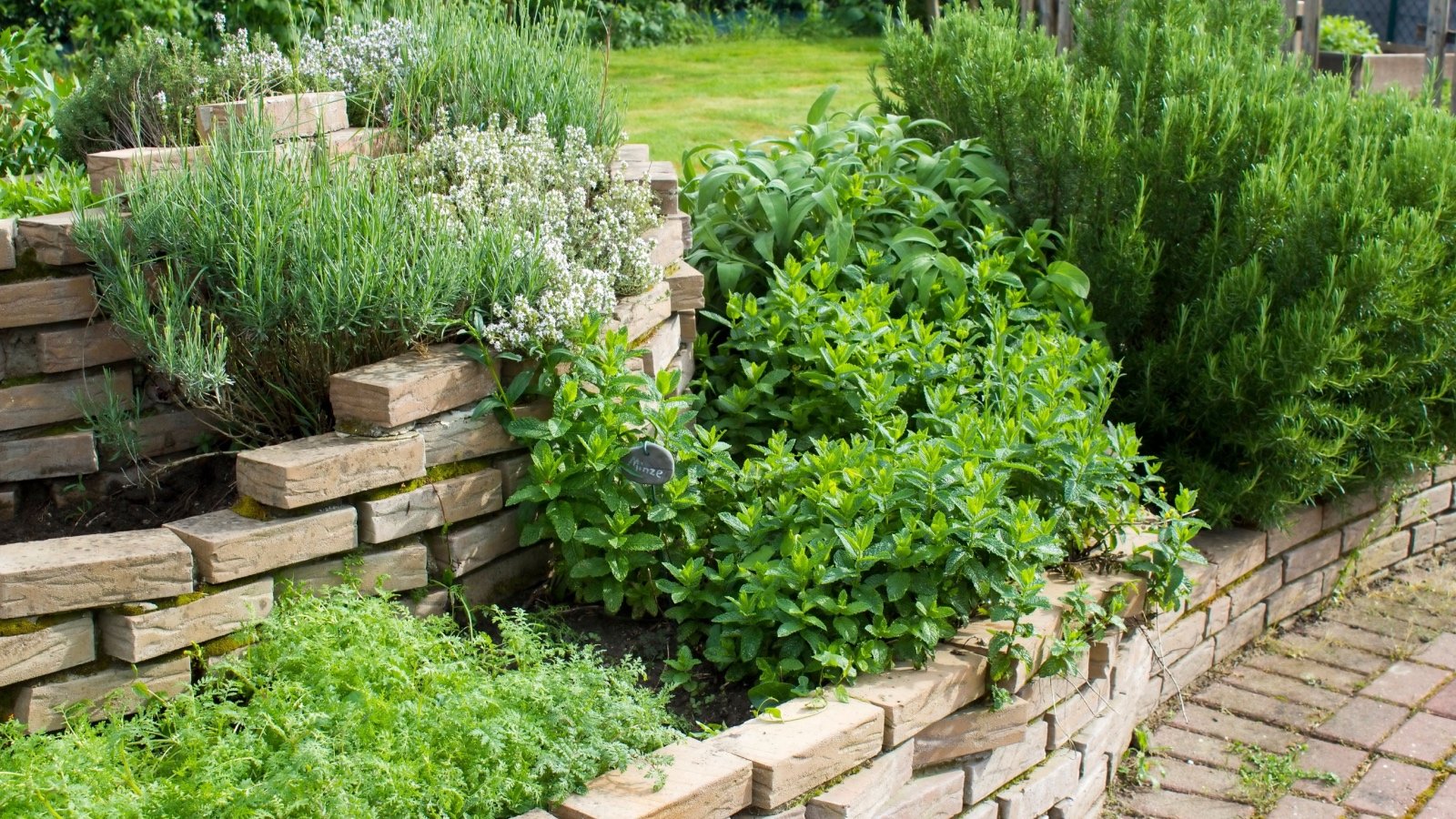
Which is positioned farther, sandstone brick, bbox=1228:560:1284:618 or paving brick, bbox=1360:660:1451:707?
sandstone brick, bbox=1228:560:1284:618

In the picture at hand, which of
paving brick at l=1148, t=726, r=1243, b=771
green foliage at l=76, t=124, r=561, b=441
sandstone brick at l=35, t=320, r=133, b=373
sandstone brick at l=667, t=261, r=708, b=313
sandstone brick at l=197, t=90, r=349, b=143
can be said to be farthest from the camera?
sandstone brick at l=667, t=261, r=708, b=313

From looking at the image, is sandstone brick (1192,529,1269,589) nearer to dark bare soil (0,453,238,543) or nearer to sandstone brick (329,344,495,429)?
sandstone brick (329,344,495,429)

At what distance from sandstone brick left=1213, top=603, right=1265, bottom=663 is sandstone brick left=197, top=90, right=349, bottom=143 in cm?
302

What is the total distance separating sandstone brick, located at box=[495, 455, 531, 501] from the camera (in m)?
3.19

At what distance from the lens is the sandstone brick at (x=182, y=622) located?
2.61 m

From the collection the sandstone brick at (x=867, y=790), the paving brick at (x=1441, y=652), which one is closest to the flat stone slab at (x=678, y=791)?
the sandstone brick at (x=867, y=790)

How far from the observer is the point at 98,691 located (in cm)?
263

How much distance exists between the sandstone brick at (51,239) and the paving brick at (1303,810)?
10.4ft

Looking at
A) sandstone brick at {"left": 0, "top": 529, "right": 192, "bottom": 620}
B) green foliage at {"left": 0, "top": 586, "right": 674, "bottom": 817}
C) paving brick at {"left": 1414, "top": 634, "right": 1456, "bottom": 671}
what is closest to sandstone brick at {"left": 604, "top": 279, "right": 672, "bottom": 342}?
green foliage at {"left": 0, "top": 586, "right": 674, "bottom": 817}

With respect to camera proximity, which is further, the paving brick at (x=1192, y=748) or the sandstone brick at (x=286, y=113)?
the paving brick at (x=1192, y=748)

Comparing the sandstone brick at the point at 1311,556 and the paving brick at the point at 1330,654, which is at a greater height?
the sandstone brick at the point at 1311,556

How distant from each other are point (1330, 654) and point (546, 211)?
2.81 meters

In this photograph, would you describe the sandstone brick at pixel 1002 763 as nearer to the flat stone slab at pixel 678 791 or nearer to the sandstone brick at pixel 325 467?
the flat stone slab at pixel 678 791

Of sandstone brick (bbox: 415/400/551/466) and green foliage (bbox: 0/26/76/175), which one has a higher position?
green foliage (bbox: 0/26/76/175)
